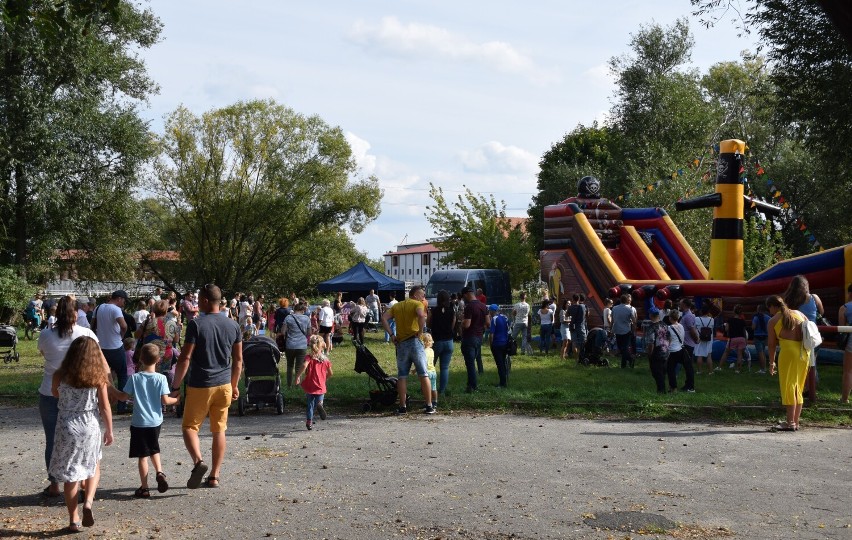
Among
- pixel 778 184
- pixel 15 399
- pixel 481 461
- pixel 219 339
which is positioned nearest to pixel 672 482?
pixel 481 461

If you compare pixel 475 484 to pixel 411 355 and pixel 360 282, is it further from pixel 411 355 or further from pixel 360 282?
pixel 360 282

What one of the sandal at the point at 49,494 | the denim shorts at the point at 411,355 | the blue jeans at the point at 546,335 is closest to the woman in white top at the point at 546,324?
the blue jeans at the point at 546,335

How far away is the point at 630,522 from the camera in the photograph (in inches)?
262

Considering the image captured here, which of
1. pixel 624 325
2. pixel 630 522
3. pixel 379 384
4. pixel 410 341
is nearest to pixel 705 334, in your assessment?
pixel 624 325

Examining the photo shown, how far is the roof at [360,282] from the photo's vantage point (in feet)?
109

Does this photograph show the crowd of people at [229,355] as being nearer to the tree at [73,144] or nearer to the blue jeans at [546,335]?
the blue jeans at [546,335]

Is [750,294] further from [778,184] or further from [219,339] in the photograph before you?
[778,184]

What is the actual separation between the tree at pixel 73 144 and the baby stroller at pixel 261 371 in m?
18.9

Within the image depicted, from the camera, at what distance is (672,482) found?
7922 millimetres

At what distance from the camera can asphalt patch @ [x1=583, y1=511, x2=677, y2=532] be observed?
21.3ft

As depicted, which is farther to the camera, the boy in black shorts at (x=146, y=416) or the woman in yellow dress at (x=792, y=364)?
the woman in yellow dress at (x=792, y=364)

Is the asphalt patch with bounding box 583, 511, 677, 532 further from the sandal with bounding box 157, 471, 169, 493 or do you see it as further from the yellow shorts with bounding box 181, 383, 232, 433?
the sandal with bounding box 157, 471, 169, 493

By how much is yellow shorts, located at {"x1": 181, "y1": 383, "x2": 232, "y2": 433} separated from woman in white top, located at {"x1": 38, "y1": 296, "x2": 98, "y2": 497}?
95cm

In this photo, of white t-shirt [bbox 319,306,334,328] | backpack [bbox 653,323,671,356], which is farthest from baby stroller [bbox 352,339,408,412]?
white t-shirt [bbox 319,306,334,328]
